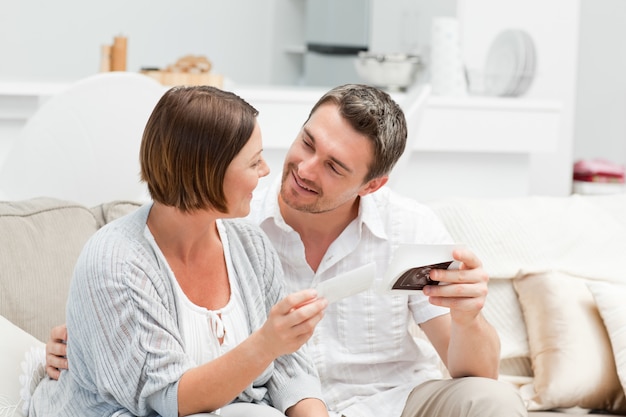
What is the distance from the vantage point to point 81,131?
277 centimetres

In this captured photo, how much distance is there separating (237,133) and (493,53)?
2.73 metres

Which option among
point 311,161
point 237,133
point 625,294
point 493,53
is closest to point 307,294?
point 237,133

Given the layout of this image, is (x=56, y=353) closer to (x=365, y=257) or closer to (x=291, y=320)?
(x=291, y=320)

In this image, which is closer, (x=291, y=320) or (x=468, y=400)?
(x=291, y=320)

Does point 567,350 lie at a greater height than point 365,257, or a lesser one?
lesser

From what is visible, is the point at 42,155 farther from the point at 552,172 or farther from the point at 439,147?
the point at 552,172

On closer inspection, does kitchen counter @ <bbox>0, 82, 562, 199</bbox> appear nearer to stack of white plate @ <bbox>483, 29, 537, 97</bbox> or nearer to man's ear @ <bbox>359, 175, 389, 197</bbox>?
stack of white plate @ <bbox>483, 29, 537, 97</bbox>

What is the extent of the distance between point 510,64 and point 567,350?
1923 millimetres

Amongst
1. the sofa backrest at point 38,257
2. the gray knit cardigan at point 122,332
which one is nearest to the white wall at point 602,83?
the sofa backrest at point 38,257

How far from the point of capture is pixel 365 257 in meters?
2.11

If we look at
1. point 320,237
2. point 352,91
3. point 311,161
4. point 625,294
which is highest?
point 352,91

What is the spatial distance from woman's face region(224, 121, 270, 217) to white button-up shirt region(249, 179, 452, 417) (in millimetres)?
380

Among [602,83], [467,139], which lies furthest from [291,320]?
[602,83]

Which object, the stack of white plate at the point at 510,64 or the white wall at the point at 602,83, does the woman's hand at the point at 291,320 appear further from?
the white wall at the point at 602,83
